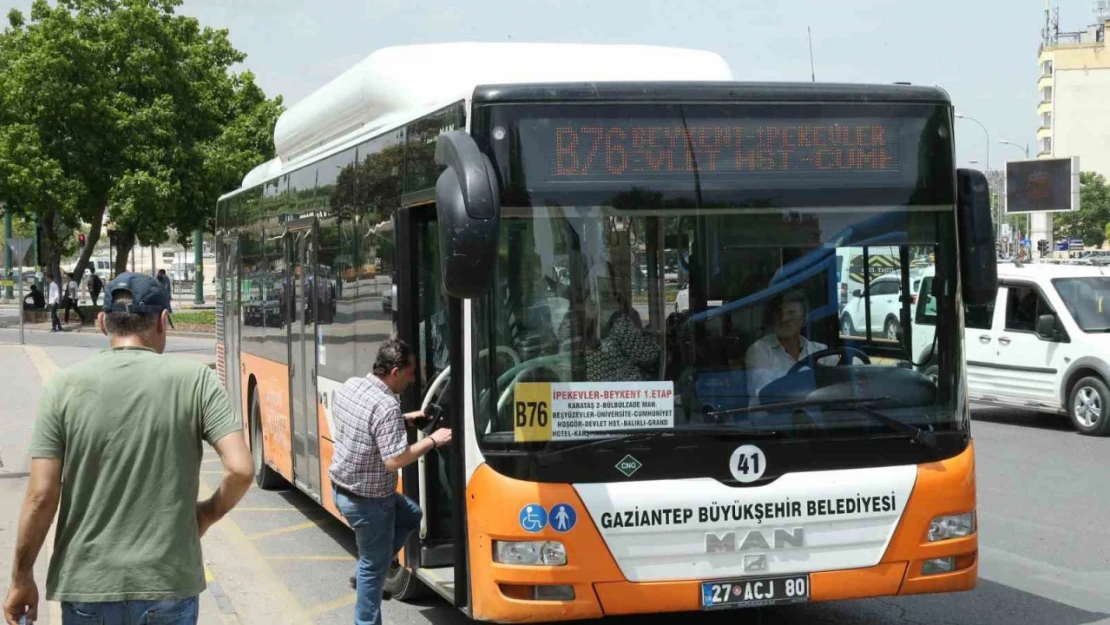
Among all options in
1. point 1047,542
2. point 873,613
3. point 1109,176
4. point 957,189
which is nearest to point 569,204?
point 957,189

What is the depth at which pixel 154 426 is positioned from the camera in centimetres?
389

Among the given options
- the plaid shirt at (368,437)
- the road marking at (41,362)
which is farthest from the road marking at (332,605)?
the road marking at (41,362)

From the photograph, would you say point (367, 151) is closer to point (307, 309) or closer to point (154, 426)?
point (307, 309)

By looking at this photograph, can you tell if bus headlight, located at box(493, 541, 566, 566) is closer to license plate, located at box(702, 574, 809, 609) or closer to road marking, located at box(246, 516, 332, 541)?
license plate, located at box(702, 574, 809, 609)

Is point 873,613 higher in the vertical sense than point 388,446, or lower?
lower

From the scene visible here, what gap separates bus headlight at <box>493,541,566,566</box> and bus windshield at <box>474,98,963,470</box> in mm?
394

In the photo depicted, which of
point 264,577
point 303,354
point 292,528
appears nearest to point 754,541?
point 264,577

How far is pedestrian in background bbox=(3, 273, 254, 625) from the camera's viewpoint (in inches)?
152

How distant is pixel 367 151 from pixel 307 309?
1.86 metres

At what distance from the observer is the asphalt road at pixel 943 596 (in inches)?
295

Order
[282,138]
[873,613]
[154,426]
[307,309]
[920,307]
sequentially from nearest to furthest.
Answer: [154,426], [920,307], [873,613], [307,309], [282,138]

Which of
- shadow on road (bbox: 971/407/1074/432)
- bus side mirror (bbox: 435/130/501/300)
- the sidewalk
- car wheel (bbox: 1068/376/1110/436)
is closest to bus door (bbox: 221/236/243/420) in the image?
the sidewalk

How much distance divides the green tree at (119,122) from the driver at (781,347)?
123 ft

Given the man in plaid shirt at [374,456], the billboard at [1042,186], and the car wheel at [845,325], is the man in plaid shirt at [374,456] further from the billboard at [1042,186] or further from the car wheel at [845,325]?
the billboard at [1042,186]
